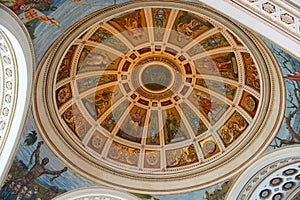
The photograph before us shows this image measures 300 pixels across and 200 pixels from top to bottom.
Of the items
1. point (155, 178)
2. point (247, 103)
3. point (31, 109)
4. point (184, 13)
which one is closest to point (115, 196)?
point (155, 178)

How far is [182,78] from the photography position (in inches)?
624

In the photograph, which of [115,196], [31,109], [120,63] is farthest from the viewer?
[120,63]

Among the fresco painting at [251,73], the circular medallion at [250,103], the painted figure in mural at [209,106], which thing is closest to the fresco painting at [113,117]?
the painted figure in mural at [209,106]

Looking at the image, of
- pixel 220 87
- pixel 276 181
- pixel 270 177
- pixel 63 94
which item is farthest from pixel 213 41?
pixel 63 94

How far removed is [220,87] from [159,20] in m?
3.21

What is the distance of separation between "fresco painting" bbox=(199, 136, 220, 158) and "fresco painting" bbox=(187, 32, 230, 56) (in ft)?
10.1

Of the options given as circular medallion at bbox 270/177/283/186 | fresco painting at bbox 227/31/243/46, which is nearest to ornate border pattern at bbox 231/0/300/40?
fresco painting at bbox 227/31/243/46

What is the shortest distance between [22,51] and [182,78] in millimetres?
6457

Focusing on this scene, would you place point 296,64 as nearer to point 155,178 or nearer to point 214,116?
point 214,116

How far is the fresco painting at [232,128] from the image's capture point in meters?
14.7

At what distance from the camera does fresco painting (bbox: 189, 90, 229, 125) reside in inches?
613

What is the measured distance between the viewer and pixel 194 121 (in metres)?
16.0

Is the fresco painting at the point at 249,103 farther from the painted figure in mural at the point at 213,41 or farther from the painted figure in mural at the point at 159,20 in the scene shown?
the painted figure in mural at the point at 159,20

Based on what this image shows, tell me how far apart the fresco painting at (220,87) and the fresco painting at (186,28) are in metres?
1.57
